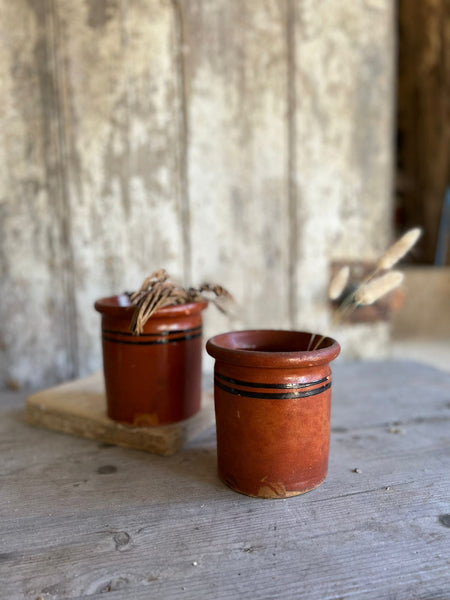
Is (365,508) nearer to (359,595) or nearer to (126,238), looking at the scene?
(359,595)

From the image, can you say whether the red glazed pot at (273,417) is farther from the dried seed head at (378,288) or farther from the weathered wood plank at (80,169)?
the weathered wood plank at (80,169)

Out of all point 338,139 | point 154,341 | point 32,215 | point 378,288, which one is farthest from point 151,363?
point 338,139

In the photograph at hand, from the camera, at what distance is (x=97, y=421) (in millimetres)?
1479

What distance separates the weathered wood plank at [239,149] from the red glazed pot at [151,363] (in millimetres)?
837

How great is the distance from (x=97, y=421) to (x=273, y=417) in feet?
2.03

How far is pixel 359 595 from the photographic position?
0.83 meters

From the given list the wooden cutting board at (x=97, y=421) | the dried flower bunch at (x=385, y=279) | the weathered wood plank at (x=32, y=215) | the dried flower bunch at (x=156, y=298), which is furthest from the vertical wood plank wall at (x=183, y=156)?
the dried flower bunch at (x=385, y=279)

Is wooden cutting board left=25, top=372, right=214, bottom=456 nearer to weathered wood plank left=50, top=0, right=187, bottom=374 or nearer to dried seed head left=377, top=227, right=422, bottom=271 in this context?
weathered wood plank left=50, top=0, right=187, bottom=374

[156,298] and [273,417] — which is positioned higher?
[156,298]

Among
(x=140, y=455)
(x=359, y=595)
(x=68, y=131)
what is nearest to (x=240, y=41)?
(x=68, y=131)

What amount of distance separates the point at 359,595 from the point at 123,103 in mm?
1906

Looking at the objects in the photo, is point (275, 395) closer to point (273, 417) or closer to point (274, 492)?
point (273, 417)

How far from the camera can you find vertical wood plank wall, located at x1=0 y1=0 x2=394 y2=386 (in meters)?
2.03

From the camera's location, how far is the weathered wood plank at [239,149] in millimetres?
2162
